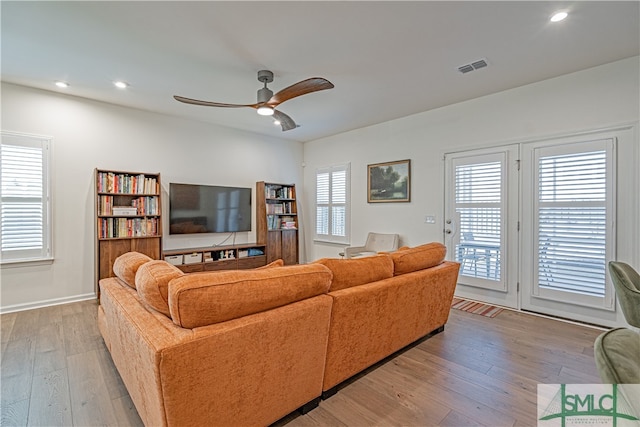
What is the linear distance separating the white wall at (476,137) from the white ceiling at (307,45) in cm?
22

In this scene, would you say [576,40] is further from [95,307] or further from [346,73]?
[95,307]

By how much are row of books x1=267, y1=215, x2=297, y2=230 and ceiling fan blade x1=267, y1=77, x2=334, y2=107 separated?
288cm

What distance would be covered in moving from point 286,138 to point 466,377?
5151 millimetres

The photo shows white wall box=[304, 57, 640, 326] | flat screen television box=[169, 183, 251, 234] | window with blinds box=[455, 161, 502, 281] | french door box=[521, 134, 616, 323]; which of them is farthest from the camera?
flat screen television box=[169, 183, 251, 234]

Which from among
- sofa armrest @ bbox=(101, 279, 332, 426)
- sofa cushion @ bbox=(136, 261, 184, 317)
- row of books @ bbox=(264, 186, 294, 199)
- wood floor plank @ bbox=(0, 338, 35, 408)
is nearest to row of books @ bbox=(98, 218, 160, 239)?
wood floor plank @ bbox=(0, 338, 35, 408)

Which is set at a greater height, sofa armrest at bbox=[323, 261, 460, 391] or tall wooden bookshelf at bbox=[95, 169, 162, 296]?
tall wooden bookshelf at bbox=[95, 169, 162, 296]

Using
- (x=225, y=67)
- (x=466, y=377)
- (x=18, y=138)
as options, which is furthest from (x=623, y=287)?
(x=18, y=138)

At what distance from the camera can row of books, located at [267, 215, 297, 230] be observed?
560 centimetres

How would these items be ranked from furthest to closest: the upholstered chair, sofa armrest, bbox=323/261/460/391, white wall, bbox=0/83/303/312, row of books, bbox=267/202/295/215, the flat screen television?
row of books, bbox=267/202/295/215 → the flat screen television → white wall, bbox=0/83/303/312 → sofa armrest, bbox=323/261/460/391 → the upholstered chair

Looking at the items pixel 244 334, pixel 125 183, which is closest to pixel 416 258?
pixel 244 334

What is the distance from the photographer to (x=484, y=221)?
392 centimetres

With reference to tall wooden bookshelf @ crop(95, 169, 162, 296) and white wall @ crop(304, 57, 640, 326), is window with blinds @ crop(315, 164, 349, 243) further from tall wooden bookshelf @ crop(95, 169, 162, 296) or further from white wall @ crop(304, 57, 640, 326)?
tall wooden bookshelf @ crop(95, 169, 162, 296)

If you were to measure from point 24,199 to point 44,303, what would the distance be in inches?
51.3

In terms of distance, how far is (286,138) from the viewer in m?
6.20
